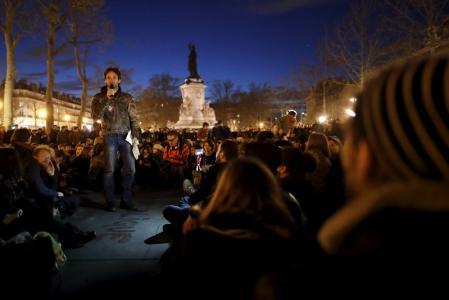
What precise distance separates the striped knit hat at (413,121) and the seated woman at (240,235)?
92 cm

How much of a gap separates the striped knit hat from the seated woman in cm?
92

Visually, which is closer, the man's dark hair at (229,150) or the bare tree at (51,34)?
the man's dark hair at (229,150)

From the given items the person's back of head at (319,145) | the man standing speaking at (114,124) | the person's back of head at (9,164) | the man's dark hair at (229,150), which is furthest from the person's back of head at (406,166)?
the man standing speaking at (114,124)

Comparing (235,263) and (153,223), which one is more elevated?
(235,263)

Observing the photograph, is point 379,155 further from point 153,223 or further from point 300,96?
point 300,96

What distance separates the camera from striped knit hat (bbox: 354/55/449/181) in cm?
86

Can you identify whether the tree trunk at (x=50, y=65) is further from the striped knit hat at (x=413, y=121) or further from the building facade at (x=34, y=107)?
the building facade at (x=34, y=107)

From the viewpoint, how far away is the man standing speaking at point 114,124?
6.47 m

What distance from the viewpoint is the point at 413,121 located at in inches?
34.2

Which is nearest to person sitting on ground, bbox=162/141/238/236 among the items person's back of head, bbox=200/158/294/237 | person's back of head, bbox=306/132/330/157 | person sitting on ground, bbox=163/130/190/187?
person's back of head, bbox=306/132/330/157

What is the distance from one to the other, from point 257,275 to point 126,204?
5.37 meters

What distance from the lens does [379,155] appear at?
947mm

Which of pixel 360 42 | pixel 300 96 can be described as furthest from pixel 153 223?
pixel 300 96

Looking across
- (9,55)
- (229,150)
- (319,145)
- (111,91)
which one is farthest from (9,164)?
(9,55)
